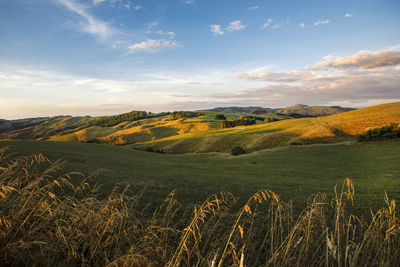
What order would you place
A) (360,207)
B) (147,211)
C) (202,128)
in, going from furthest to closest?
(202,128), (360,207), (147,211)

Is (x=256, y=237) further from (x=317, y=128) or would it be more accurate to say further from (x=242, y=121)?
(x=242, y=121)

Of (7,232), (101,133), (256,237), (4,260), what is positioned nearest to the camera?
(4,260)

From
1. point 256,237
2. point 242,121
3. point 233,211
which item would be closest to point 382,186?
point 233,211

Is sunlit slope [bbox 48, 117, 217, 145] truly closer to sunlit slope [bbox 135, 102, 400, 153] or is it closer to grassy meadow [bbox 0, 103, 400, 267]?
sunlit slope [bbox 135, 102, 400, 153]

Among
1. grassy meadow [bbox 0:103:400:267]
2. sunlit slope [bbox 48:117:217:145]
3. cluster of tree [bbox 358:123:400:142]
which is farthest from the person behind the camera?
sunlit slope [bbox 48:117:217:145]

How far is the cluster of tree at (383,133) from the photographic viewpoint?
3497cm

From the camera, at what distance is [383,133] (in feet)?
120

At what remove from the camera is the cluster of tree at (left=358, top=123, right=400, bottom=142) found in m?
35.0

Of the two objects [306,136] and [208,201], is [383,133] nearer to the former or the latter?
[306,136]

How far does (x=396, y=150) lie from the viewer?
28125 millimetres

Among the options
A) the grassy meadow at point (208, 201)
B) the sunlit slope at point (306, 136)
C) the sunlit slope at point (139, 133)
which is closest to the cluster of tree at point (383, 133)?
the grassy meadow at point (208, 201)

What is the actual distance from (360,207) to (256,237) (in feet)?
20.0

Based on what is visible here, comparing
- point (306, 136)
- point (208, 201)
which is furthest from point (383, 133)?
point (208, 201)

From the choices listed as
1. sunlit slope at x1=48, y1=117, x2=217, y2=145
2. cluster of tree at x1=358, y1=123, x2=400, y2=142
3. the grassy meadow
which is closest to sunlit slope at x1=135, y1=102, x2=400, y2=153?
the grassy meadow
